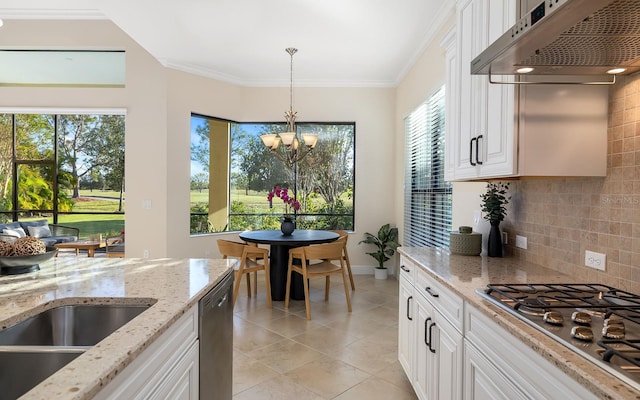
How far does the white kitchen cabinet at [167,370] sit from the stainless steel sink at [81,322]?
19 centimetres

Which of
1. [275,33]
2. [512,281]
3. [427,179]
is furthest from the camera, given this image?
[427,179]

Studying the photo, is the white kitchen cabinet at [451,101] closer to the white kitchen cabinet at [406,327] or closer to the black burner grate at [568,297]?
the white kitchen cabinet at [406,327]

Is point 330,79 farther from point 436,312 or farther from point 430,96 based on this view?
point 436,312

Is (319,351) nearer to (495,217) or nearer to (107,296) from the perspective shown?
(495,217)

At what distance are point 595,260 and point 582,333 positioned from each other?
835 millimetres

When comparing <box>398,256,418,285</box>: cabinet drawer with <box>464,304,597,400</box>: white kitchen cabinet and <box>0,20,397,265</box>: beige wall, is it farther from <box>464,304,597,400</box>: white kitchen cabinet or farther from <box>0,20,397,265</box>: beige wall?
<box>0,20,397,265</box>: beige wall

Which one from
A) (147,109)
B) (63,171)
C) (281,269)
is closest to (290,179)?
(281,269)

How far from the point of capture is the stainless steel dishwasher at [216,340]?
63.9 inches

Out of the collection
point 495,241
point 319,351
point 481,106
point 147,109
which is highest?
point 147,109

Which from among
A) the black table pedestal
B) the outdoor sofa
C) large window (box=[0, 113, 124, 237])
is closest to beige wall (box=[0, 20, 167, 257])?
large window (box=[0, 113, 124, 237])

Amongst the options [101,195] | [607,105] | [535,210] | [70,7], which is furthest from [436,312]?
[101,195]

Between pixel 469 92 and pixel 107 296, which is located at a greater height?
pixel 469 92

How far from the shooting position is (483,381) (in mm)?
1419

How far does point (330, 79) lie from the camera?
6.03 metres
